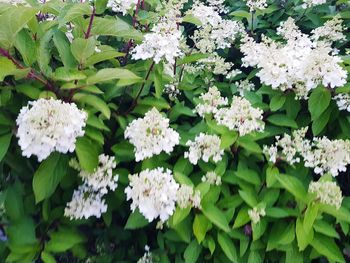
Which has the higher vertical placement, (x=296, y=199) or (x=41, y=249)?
(x=296, y=199)

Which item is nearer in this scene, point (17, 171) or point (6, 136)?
point (6, 136)

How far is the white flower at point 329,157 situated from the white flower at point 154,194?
22.6 inches

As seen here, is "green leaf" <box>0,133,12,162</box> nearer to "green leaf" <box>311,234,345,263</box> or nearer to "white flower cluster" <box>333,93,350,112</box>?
"green leaf" <box>311,234,345,263</box>

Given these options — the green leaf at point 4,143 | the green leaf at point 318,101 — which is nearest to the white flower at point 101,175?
the green leaf at point 4,143

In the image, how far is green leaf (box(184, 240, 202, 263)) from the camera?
1.54 m

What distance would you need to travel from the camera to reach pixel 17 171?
165 centimetres

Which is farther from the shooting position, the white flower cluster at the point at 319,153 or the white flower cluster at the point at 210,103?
the white flower cluster at the point at 210,103

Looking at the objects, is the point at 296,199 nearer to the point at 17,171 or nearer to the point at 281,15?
the point at 17,171

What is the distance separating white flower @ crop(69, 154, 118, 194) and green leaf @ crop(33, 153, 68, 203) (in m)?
0.05

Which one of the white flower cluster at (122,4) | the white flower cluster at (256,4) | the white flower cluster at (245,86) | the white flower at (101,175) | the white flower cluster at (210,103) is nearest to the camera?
the white flower at (101,175)

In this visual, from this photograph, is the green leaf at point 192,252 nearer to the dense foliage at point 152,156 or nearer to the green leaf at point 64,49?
the dense foliage at point 152,156

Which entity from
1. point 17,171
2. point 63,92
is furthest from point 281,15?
point 17,171

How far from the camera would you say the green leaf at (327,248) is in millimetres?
1443

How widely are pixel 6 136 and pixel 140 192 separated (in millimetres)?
555
